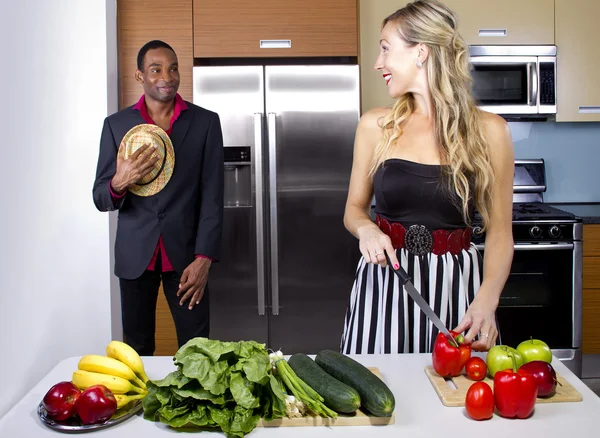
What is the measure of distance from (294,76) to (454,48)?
68.2 inches

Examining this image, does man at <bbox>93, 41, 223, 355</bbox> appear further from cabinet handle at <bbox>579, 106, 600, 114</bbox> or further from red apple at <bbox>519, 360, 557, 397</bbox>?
cabinet handle at <bbox>579, 106, 600, 114</bbox>

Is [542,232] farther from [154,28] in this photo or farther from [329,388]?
[329,388]

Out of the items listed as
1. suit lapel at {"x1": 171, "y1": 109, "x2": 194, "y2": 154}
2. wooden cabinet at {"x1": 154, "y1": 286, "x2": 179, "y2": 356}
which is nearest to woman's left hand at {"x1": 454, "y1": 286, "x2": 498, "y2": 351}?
suit lapel at {"x1": 171, "y1": 109, "x2": 194, "y2": 154}

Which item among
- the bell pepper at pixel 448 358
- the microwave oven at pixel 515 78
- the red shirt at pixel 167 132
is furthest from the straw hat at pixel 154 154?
the microwave oven at pixel 515 78

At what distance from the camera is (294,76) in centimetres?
358

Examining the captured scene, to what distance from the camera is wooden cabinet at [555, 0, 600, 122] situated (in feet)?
12.7

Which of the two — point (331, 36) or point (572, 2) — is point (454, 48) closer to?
point (331, 36)

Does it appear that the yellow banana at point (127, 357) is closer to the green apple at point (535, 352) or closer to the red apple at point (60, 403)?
the red apple at point (60, 403)

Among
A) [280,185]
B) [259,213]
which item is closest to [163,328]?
[259,213]

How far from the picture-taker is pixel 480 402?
1259mm

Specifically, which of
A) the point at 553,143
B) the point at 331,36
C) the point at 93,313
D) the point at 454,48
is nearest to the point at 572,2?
the point at 553,143

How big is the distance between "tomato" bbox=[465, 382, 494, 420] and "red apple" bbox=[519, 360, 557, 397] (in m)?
0.13

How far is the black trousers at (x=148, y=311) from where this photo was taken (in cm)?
251

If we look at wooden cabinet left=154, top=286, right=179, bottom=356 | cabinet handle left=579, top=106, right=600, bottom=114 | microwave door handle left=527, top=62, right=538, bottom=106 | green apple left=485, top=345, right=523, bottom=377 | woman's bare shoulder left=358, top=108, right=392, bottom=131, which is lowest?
wooden cabinet left=154, top=286, right=179, bottom=356
